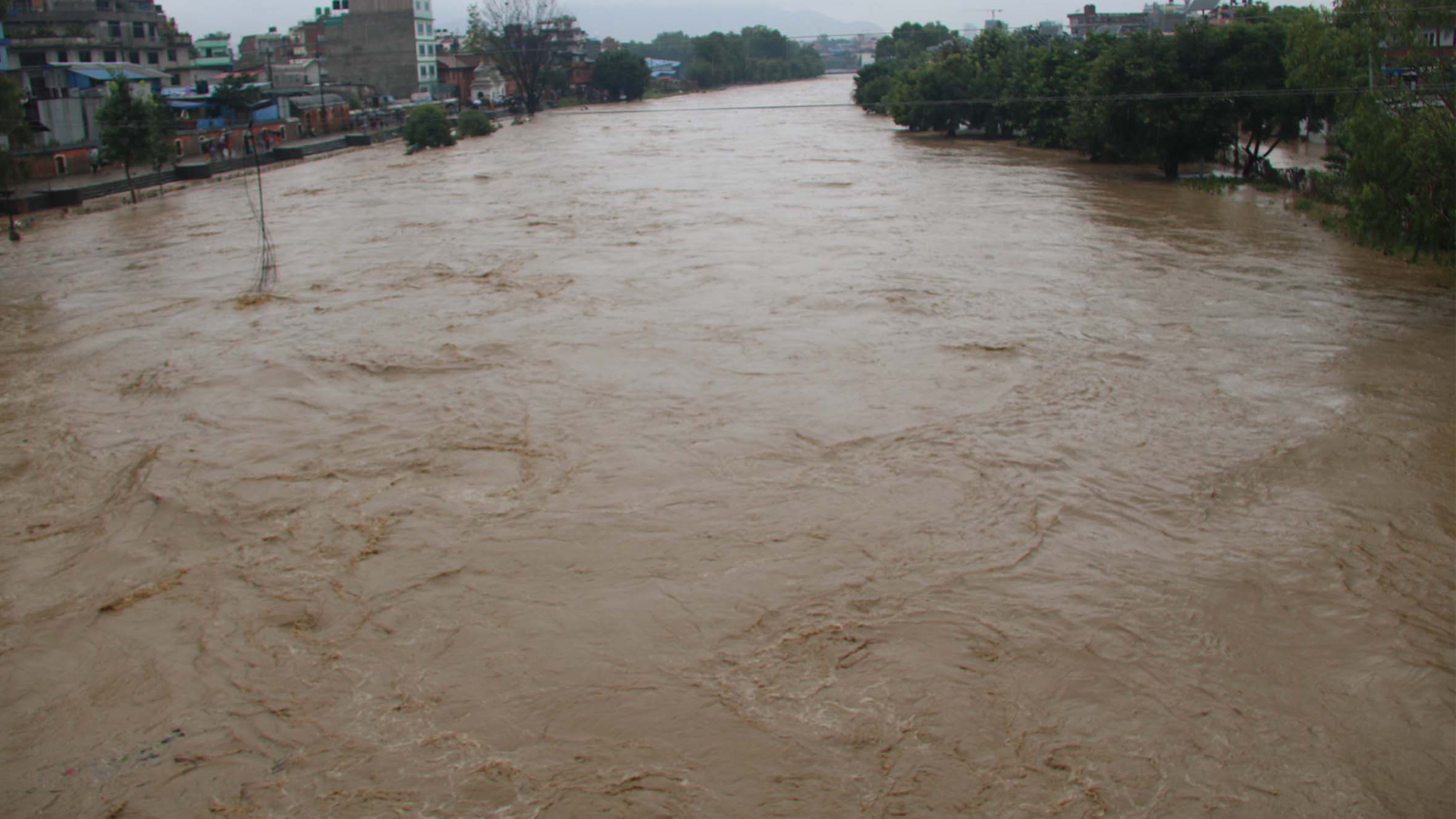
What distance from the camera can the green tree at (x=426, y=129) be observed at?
40125 millimetres

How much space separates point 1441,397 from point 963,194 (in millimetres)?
14339

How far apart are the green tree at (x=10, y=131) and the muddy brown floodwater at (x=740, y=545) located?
403 inches

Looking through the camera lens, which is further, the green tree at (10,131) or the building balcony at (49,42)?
the building balcony at (49,42)

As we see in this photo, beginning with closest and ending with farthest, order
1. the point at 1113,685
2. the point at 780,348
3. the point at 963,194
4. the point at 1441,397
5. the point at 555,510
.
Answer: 1. the point at 1113,685
2. the point at 555,510
3. the point at 1441,397
4. the point at 780,348
5. the point at 963,194

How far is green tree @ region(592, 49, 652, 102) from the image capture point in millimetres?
69812

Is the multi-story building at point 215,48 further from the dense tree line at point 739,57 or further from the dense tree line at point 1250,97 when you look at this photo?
the dense tree line at point 1250,97

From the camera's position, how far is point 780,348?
11.9 meters

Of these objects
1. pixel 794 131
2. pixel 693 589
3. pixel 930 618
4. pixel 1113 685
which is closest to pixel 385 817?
pixel 693 589

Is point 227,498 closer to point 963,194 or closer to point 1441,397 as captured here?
point 1441,397

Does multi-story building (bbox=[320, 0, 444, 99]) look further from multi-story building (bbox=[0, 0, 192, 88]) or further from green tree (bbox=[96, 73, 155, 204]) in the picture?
green tree (bbox=[96, 73, 155, 204])

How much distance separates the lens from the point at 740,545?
7.62m

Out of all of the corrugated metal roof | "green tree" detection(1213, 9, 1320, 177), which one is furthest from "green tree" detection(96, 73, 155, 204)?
"green tree" detection(1213, 9, 1320, 177)

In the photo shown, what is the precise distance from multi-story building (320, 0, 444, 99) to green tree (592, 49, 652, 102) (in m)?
11.0

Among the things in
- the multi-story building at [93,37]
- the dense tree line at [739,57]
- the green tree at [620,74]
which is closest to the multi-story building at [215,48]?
the multi-story building at [93,37]
